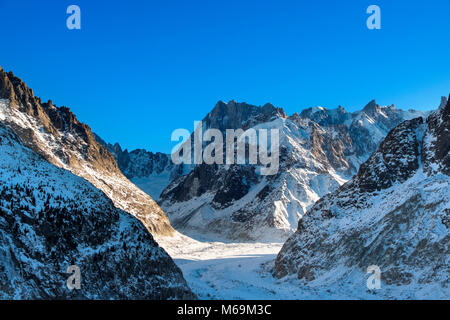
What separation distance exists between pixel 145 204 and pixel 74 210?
109 meters

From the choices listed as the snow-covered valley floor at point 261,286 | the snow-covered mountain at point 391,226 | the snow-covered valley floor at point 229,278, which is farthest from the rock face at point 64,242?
the snow-covered mountain at point 391,226

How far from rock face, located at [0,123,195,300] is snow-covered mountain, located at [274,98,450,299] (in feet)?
87.4

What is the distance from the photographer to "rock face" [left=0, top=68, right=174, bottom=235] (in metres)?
128

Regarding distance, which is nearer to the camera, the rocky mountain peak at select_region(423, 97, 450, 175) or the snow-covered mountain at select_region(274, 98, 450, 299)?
the snow-covered mountain at select_region(274, 98, 450, 299)

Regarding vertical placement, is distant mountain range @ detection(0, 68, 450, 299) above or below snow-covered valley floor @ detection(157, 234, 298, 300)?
above

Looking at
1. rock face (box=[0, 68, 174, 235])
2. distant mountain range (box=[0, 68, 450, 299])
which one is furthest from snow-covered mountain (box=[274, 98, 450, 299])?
rock face (box=[0, 68, 174, 235])

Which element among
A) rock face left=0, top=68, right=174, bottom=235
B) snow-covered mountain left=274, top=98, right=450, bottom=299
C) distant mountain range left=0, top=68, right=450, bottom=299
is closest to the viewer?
distant mountain range left=0, top=68, right=450, bottom=299

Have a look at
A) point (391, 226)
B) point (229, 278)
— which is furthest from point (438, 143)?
point (229, 278)

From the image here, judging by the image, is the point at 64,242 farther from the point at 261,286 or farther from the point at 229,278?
the point at 229,278

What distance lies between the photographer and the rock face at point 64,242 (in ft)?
125

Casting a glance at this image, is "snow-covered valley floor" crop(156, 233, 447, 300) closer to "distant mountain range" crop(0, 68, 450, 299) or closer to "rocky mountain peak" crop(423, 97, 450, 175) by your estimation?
"distant mountain range" crop(0, 68, 450, 299)

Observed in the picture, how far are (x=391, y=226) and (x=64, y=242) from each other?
44501 millimetres
